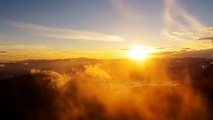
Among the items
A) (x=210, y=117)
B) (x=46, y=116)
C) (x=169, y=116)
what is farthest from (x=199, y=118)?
(x=46, y=116)

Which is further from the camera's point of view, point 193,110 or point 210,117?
point 193,110

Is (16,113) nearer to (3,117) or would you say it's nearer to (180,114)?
(3,117)

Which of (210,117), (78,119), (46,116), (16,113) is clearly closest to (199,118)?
(210,117)

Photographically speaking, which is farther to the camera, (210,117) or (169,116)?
(169,116)

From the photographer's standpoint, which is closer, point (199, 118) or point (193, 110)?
point (199, 118)

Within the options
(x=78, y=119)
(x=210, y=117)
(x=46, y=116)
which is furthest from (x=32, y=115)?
(x=210, y=117)

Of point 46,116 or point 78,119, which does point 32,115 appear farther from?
point 78,119

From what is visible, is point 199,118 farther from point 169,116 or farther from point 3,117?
point 3,117
